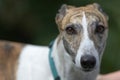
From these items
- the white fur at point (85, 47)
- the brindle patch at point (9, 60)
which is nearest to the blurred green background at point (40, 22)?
the brindle patch at point (9, 60)

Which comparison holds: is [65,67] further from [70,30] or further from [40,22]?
[40,22]

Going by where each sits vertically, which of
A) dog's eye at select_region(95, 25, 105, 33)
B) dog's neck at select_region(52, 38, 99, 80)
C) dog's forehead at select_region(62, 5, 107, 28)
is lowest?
dog's neck at select_region(52, 38, 99, 80)

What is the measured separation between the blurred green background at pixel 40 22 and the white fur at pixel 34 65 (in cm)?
111

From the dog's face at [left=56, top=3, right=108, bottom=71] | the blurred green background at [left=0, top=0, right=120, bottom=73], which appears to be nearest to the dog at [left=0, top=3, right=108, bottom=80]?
the dog's face at [left=56, top=3, right=108, bottom=71]

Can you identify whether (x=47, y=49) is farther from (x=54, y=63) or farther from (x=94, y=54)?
(x=94, y=54)

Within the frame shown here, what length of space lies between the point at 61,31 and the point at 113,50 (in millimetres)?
1374

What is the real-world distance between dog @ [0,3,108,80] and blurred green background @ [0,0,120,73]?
1079 millimetres

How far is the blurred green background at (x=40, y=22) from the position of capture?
14.6 ft

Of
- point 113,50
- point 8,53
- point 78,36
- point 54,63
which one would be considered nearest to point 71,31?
point 78,36

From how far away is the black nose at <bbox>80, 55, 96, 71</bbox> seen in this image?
2947 millimetres

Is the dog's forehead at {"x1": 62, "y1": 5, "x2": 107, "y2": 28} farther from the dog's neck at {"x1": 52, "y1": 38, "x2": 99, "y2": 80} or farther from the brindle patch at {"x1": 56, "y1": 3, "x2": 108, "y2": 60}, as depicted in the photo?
the dog's neck at {"x1": 52, "y1": 38, "x2": 99, "y2": 80}

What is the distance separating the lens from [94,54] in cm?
296

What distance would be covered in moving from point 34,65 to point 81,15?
41 cm

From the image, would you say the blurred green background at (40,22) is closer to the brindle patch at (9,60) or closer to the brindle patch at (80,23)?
the brindle patch at (9,60)
